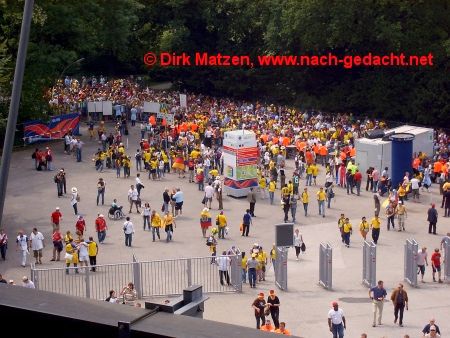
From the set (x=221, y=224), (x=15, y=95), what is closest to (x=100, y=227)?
(x=221, y=224)

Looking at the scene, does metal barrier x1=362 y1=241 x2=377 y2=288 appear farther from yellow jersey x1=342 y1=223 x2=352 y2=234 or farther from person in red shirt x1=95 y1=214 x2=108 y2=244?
person in red shirt x1=95 y1=214 x2=108 y2=244

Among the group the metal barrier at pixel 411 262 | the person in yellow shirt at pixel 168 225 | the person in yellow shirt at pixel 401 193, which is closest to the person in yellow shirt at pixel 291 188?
the person in yellow shirt at pixel 401 193

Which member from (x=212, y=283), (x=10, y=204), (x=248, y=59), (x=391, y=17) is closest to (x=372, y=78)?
(x=391, y=17)

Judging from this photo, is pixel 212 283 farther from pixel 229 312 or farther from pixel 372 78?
pixel 372 78

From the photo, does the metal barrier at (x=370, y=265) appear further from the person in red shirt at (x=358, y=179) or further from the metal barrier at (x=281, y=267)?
the person in red shirt at (x=358, y=179)

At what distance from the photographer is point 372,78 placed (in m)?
54.7

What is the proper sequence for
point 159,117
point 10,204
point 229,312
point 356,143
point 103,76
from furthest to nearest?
point 103,76 → point 159,117 → point 356,143 → point 10,204 → point 229,312

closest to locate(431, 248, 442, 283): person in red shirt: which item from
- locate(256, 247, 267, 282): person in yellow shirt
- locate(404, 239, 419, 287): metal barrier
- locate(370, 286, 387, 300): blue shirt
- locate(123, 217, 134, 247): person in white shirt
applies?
locate(404, 239, 419, 287): metal barrier

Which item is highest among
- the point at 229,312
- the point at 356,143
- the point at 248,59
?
the point at 248,59

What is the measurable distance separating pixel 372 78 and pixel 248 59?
8038 mm

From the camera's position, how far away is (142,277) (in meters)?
24.3

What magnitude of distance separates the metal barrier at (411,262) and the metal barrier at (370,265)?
0.92 metres

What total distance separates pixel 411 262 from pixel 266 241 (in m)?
6.03

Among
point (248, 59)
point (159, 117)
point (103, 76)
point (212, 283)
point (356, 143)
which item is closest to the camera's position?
point (212, 283)
